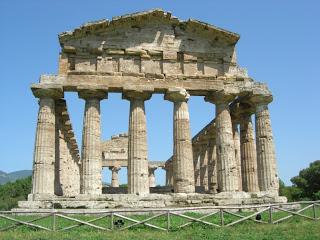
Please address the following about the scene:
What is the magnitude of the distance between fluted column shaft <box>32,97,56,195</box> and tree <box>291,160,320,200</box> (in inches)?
1483

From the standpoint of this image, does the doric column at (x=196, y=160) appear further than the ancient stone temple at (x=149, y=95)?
Yes

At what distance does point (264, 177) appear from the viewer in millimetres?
27906

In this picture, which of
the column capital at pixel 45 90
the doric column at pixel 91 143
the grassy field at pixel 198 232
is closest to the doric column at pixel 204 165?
the doric column at pixel 91 143

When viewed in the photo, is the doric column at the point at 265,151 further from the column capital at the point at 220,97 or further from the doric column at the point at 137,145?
the doric column at the point at 137,145

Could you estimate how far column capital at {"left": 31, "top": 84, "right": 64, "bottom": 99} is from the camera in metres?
26.6

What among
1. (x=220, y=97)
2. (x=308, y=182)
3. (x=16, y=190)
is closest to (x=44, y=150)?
(x=220, y=97)

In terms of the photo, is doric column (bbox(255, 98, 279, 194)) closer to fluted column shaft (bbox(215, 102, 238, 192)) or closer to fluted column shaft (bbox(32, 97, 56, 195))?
fluted column shaft (bbox(215, 102, 238, 192))

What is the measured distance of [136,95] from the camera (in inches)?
1086

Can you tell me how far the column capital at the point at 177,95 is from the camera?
2767 cm

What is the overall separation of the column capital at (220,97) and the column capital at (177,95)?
2.00m

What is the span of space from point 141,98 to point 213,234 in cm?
1420

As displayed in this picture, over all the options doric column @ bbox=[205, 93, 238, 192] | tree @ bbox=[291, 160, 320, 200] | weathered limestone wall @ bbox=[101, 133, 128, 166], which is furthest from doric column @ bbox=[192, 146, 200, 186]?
tree @ bbox=[291, 160, 320, 200]

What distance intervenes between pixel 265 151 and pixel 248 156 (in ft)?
9.96

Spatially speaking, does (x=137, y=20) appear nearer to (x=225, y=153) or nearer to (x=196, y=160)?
(x=225, y=153)
